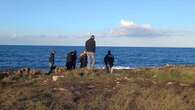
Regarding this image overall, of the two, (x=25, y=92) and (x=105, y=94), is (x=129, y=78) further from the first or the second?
(x=25, y=92)

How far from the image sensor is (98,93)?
1959 cm

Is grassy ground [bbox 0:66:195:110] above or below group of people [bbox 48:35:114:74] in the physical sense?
below

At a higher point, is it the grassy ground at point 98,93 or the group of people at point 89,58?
the group of people at point 89,58

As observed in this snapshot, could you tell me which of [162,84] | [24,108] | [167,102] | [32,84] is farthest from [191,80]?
[24,108]

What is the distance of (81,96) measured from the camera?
757 inches

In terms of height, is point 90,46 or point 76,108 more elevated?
point 90,46

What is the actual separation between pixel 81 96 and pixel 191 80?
19.7 ft

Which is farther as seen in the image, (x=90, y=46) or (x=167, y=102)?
(x=90, y=46)

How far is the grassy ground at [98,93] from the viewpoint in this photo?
18.1 m

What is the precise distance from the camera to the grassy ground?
1811 cm

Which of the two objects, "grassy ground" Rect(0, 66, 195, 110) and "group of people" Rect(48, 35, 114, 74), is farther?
Answer: "group of people" Rect(48, 35, 114, 74)

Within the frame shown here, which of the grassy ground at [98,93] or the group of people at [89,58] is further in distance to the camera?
the group of people at [89,58]

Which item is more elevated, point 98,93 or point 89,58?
point 89,58

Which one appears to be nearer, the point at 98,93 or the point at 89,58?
the point at 98,93
